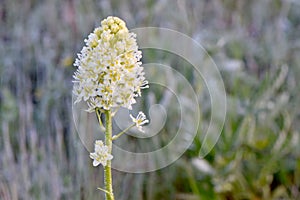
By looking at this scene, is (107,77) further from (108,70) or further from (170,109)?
(170,109)

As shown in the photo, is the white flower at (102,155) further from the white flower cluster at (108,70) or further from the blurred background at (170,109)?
the blurred background at (170,109)

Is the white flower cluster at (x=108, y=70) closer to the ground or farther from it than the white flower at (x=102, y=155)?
Result: farther from it

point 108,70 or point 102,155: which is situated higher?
point 108,70

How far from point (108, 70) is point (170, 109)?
1.22 meters

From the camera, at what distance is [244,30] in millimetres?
2861

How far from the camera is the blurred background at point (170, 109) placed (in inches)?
64.5

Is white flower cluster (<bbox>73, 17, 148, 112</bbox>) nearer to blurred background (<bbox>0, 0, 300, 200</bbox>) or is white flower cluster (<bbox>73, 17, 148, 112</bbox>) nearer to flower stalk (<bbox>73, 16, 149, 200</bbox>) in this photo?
flower stalk (<bbox>73, 16, 149, 200</bbox>)

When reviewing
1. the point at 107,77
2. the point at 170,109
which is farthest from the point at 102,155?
the point at 170,109

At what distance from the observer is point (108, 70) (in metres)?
0.84

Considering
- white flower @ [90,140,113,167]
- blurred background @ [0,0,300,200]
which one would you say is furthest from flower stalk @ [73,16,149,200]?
blurred background @ [0,0,300,200]

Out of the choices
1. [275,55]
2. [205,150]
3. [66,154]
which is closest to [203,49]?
[275,55]

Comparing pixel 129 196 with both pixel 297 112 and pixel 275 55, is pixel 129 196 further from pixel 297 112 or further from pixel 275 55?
pixel 275 55

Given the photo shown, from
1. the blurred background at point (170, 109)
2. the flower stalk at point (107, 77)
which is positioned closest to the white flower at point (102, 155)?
the flower stalk at point (107, 77)

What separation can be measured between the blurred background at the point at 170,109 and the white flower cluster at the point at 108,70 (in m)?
0.60
